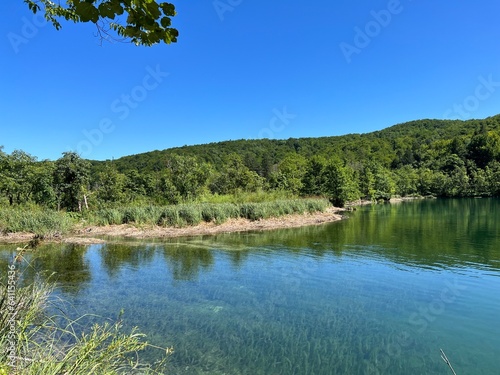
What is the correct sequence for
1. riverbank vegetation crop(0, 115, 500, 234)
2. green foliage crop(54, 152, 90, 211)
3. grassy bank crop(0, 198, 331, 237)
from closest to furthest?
grassy bank crop(0, 198, 331, 237)
riverbank vegetation crop(0, 115, 500, 234)
green foliage crop(54, 152, 90, 211)

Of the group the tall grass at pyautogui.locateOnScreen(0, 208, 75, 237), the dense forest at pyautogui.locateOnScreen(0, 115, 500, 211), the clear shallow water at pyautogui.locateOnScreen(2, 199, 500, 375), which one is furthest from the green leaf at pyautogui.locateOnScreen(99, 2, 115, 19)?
the dense forest at pyautogui.locateOnScreen(0, 115, 500, 211)

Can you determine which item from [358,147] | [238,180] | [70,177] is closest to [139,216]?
[70,177]

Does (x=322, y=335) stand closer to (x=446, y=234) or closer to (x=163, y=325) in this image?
(x=163, y=325)

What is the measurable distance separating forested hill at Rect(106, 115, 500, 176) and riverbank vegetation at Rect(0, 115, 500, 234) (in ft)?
1.40

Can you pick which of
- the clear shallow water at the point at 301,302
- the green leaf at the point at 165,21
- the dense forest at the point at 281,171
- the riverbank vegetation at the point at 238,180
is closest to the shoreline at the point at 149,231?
the riverbank vegetation at the point at 238,180

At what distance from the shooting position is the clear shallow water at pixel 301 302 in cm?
696

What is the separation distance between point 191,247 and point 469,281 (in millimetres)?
13841

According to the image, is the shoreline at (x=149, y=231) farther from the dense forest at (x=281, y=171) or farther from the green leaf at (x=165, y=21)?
the green leaf at (x=165, y=21)

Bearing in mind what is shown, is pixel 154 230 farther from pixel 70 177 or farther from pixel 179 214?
pixel 70 177

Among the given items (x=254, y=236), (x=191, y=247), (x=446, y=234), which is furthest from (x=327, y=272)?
(x=446, y=234)

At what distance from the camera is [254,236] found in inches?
971

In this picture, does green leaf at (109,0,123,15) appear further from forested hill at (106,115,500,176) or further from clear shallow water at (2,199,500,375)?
forested hill at (106,115,500,176)

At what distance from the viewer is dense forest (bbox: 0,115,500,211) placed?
104 ft

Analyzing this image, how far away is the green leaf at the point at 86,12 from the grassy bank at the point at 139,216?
78.2ft
